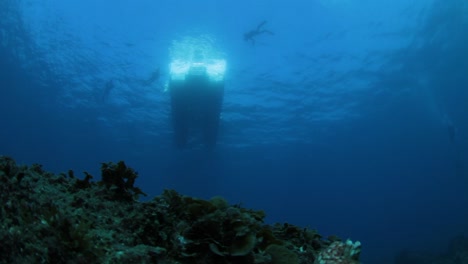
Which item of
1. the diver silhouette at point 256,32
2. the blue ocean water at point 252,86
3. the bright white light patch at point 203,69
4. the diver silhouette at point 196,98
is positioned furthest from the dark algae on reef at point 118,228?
the bright white light patch at point 203,69

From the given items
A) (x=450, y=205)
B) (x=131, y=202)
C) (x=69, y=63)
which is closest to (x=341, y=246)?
(x=131, y=202)

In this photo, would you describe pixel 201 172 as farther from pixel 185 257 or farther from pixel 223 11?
pixel 185 257

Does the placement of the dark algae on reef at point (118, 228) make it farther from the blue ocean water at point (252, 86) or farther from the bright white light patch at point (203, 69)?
the bright white light patch at point (203, 69)

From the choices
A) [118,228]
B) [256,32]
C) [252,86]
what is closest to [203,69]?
[256,32]

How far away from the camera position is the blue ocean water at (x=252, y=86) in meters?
23.4

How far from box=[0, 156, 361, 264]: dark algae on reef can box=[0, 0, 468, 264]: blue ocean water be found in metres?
7.22

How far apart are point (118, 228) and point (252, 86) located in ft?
90.1

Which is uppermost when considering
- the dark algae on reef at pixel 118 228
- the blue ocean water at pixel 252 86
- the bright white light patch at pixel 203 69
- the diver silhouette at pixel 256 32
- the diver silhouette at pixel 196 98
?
the blue ocean water at pixel 252 86

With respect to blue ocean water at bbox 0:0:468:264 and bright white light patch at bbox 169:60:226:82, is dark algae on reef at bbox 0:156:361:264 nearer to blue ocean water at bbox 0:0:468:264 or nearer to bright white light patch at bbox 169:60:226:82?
blue ocean water at bbox 0:0:468:264

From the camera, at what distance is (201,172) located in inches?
2153

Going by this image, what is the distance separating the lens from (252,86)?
29.8 metres

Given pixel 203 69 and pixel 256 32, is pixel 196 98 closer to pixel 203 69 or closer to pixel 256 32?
pixel 203 69

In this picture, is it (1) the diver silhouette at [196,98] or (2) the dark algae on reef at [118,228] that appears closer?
(2) the dark algae on reef at [118,228]

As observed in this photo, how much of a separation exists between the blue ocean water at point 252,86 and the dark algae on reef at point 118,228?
23.7ft
